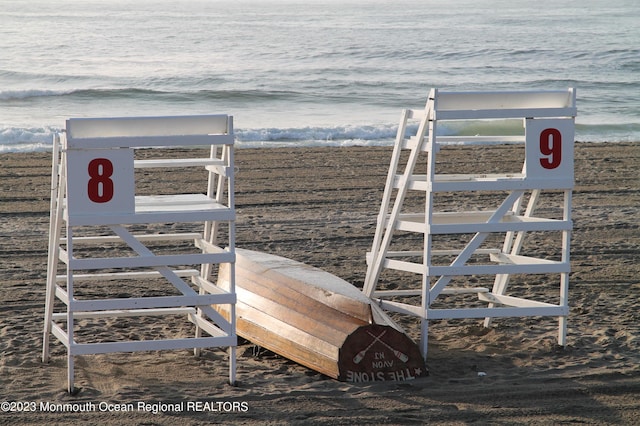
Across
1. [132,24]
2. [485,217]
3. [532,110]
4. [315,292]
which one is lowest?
[315,292]

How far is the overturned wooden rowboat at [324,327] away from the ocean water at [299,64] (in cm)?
1168

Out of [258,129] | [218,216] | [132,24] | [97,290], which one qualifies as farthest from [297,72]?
[218,216]

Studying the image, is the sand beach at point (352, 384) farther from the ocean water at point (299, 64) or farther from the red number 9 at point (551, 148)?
the ocean water at point (299, 64)

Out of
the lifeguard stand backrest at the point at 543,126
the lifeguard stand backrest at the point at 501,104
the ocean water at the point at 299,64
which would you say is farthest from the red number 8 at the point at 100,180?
the ocean water at the point at 299,64

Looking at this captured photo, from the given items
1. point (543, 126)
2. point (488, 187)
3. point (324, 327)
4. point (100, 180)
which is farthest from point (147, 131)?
point (543, 126)

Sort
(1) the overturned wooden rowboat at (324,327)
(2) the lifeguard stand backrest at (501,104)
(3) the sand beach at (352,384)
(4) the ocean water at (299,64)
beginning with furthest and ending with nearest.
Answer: (4) the ocean water at (299,64) → (2) the lifeguard stand backrest at (501,104) → (1) the overturned wooden rowboat at (324,327) → (3) the sand beach at (352,384)

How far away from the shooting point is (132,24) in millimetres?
48562

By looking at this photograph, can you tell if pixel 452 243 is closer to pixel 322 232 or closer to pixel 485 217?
pixel 322 232

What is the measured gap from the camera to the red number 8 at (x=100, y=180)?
4.98 metres

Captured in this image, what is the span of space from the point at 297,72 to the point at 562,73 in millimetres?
10325

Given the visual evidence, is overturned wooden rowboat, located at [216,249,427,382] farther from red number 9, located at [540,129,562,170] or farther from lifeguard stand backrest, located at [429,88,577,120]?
red number 9, located at [540,129,562,170]

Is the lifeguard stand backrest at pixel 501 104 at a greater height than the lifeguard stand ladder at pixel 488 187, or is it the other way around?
the lifeguard stand backrest at pixel 501 104

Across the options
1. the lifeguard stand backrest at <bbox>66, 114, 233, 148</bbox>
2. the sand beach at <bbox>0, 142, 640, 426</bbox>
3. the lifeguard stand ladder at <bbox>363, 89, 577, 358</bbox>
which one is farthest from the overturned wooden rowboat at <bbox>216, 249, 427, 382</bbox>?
the lifeguard stand backrest at <bbox>66, 114, 233, 148</bbox>

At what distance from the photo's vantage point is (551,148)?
575 cm
